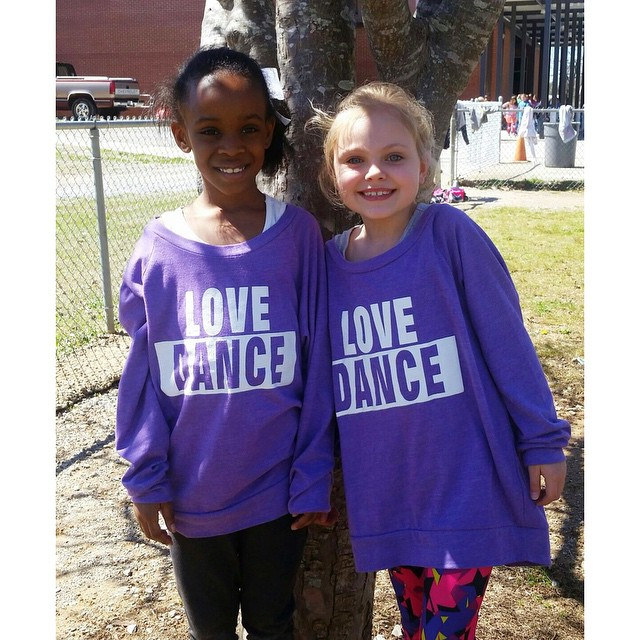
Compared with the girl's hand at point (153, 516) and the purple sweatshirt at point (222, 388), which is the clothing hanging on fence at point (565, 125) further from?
the girl's hand at point (153, 516)

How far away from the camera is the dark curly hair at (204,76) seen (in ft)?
6.22

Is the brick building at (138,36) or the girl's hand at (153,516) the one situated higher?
the brick building at (138,36)

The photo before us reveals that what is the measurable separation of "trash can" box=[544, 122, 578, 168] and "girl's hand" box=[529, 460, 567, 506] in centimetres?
1548

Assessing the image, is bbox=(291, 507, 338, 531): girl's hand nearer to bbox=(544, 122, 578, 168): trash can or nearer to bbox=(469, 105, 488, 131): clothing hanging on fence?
bbox=(469, 105, 488, 131): clothing hanging on fence

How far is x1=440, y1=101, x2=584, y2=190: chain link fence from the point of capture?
14586 mm

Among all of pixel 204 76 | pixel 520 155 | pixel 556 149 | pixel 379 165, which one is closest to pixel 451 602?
pixel 379 165

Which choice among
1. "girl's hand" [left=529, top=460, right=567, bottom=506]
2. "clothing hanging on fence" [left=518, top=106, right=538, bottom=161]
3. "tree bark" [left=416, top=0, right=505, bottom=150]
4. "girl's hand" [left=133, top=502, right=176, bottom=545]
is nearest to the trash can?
"clothing hanging on fence" [left=518, top=106, right=538, bottom=161]

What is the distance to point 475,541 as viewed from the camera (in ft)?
5.65

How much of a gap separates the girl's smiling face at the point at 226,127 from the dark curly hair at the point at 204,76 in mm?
21

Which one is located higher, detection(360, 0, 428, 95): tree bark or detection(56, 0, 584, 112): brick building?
detection(56, 0, 584, 112): brick building

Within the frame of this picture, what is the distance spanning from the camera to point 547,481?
5.73ft

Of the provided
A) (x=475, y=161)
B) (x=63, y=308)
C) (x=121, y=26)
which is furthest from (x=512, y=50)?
(x=63, y=308)

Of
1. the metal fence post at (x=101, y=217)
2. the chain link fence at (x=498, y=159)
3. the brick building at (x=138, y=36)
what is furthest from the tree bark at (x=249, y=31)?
the brick building at (x=138, y=36)

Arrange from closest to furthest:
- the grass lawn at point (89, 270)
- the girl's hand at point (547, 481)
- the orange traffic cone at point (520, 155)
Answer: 1. the girl's hand at point (547, 481)
2. the grass lawn at point (89, 270)
3. the orange traffic cone at point (520, 155)
